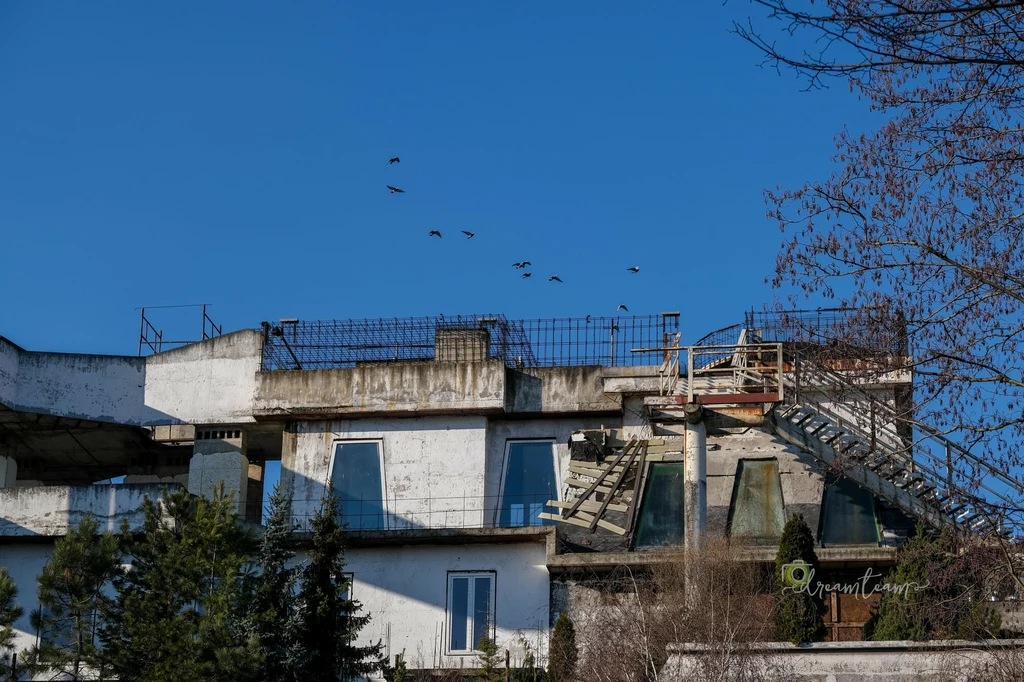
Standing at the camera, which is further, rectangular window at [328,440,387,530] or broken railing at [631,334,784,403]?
rectangular window at [328,440,387,530]

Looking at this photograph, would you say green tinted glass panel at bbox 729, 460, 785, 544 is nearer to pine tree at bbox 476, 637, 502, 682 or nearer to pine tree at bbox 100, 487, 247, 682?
pine tree at bbox 476, 637, 502, 682

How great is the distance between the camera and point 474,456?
3506 cm

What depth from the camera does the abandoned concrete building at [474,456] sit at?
31.2m

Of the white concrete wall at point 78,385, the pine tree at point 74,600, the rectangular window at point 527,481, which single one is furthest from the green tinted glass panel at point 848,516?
the white concrete wall at point 78,385

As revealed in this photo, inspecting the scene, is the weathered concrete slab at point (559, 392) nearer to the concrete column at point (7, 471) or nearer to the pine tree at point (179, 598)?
the pine tree at point (179, 598)

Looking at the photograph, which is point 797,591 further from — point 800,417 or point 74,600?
point 74,600

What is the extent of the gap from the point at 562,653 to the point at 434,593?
5.53 m

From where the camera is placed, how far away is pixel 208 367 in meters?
37.0

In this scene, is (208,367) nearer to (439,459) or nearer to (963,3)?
(439,459)

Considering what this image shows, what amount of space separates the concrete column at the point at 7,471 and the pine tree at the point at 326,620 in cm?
1377

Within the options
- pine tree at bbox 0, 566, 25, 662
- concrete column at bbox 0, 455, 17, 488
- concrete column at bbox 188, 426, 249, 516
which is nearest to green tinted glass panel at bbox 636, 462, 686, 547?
concrete column at bbox 188, 426, 249, 516

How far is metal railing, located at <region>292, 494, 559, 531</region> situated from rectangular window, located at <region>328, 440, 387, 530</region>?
0.02 metres

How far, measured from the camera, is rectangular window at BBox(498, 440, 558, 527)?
34500 mm

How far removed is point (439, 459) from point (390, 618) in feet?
13.8
